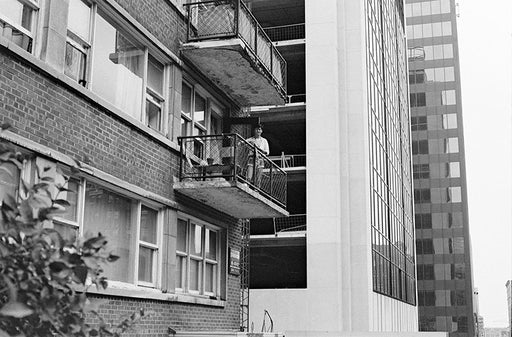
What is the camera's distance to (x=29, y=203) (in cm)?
318

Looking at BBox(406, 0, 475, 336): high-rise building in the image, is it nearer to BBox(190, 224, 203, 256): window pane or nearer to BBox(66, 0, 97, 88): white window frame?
BBox(190, 224, 203, 256): window pane

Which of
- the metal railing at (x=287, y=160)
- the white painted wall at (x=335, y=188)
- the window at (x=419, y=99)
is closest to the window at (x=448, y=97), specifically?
the window at (x=419, y=99)

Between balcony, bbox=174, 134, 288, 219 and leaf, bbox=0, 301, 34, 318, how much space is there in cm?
1033

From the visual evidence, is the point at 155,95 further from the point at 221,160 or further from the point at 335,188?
the point at 335,188

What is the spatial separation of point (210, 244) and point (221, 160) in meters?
1.95

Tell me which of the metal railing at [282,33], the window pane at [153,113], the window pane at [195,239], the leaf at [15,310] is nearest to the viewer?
the leaf at [15,310]

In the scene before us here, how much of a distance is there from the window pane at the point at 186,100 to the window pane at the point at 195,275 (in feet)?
9.15

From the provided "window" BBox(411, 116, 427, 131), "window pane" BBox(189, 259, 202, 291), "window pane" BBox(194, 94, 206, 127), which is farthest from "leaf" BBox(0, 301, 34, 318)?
"window" BBox(411, 116, 427, 131)

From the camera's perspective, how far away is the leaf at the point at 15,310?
2.81 m

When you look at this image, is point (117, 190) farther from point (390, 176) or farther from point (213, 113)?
point (390, 176)

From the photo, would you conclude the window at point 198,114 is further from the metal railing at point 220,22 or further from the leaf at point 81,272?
the leaf at point 81,272

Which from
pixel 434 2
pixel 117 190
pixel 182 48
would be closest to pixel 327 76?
pixel 182 48

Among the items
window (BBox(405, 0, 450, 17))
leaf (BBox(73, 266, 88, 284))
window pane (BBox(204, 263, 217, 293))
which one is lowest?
leaf (BBox(73, 266, 88, 284))

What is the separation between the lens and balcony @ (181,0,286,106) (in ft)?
46.5
